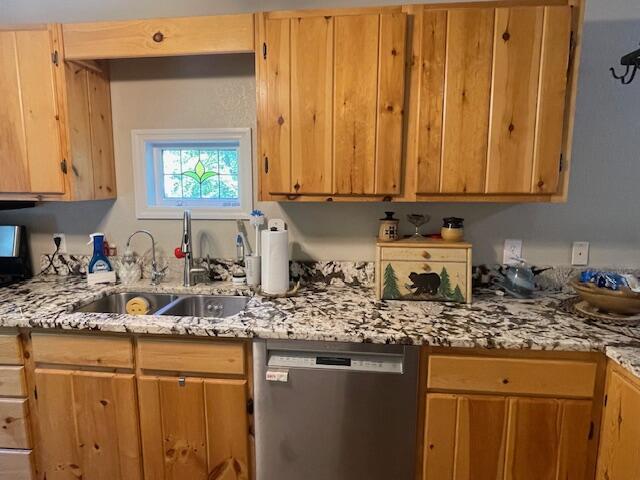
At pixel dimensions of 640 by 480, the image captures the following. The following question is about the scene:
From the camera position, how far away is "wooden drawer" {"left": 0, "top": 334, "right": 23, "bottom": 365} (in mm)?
1603

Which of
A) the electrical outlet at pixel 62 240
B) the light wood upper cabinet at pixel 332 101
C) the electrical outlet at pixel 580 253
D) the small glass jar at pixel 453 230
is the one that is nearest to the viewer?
the light wood upper cabinet at pixel 332 101

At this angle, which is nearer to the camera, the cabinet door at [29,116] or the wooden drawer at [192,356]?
the wooden drawer at [192,356]

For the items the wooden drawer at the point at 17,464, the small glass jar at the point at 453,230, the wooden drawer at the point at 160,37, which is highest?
the wooden drawer at the point at 160,37

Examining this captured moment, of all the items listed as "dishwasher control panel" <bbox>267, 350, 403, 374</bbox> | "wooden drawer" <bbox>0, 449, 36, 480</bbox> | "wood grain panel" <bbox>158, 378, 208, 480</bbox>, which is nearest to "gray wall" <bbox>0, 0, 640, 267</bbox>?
"dishwasher control panel" <bbox>267, 350, 403, 374</bbox>

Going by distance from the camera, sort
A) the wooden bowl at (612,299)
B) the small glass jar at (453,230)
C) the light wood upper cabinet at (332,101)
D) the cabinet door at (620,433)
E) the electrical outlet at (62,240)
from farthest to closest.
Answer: the electrical outlet at (62,240)
the small glass jar at (453,230)
the light wood upper cabinet at (332,101)
the wooden bowl at (612,299)
the cabinet door at (620,433)

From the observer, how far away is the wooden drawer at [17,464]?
166 centimetres

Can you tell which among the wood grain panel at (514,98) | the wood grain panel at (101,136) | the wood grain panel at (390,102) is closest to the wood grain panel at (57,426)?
the wood grain panel at (101,136)

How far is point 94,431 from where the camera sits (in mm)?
1612

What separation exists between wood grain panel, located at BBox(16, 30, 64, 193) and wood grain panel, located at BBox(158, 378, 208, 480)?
1.09m

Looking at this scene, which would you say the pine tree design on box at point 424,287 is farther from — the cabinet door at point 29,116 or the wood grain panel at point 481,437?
the cabinet door at point 29,116

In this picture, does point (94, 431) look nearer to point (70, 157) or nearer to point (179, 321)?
point (179, 321)

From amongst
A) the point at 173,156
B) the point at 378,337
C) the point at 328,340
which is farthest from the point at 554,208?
the point at 173,156

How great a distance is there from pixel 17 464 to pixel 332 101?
2016mm

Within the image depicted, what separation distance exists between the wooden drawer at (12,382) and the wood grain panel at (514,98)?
2.07 meters
